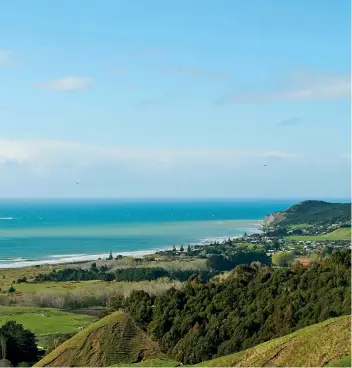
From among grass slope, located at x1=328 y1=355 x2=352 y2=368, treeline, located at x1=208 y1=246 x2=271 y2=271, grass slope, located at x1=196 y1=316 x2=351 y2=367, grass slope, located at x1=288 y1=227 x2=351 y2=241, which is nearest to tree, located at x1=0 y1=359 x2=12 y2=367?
grass slope, located at x1=196 y1=316 x2=351 y2=367

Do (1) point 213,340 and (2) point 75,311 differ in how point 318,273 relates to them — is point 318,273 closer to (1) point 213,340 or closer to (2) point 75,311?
(1) point 213,340

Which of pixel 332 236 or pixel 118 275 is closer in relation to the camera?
pixel 118 275

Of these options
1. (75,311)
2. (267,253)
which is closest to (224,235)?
(267,253)

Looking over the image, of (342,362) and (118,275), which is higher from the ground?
(342,362)

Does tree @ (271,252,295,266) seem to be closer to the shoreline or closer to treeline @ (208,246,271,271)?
treeline @ (208,246,271,271)

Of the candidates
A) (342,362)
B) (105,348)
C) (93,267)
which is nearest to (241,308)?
(105,348)

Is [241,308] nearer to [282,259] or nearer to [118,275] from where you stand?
[118,275]

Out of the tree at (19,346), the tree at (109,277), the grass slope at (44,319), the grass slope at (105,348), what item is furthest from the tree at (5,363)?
the tree at (109,277)

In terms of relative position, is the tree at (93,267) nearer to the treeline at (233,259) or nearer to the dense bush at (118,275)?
the dense bush at (118,275)
